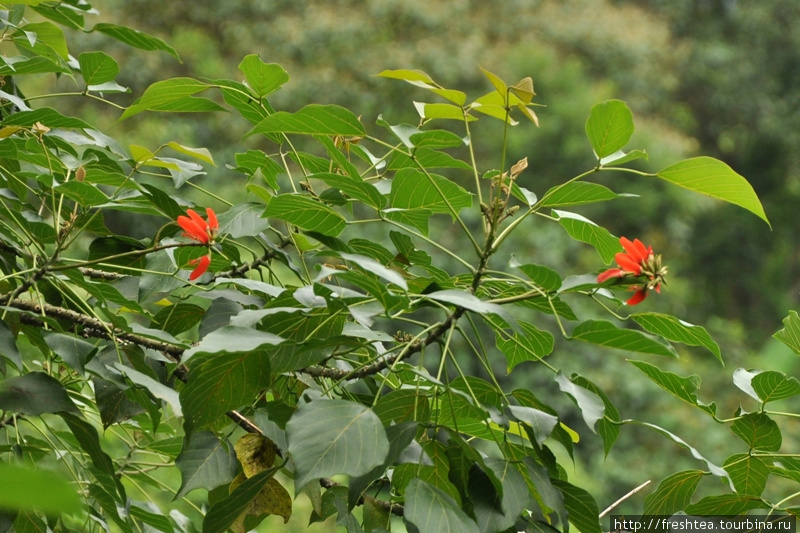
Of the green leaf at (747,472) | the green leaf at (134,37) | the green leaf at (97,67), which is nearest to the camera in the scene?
the green leaf at (747,472)

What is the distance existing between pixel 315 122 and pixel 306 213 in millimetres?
77

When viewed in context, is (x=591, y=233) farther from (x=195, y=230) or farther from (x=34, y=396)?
(x=34, y=396)

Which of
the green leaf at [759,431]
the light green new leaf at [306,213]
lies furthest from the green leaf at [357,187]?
the green leaf at [759,431]

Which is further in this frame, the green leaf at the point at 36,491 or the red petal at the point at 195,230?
the red petal at the point at 195,230

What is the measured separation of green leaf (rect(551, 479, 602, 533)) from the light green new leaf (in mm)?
259

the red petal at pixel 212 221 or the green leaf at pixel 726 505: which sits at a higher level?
the red petal at pixel 212 221

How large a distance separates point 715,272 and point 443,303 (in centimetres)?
814

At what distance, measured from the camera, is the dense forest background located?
5.34 metres

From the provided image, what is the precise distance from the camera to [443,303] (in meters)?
0.53

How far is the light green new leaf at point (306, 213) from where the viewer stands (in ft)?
1.97

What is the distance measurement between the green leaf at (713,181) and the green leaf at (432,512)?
0.91ft

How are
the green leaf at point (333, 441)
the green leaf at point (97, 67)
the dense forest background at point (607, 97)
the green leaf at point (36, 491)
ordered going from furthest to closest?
the dense forest background at point (607, 97), the green leaf at point (97, 67), the green leaf at point (333, 441), the green leaf at point (36, 491)

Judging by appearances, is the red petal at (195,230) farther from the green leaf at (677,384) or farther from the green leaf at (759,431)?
the green leaf at (759,431)

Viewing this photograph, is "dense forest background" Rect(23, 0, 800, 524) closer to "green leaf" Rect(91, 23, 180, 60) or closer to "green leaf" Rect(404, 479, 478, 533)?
"green leaf" Rect(91, 23, 180, 60)
